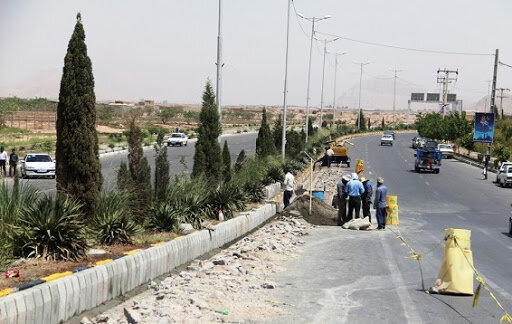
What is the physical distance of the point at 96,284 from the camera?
10.6 meters

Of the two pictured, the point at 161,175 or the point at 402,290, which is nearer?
the point at 402,290

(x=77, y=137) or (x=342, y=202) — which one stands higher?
(x=77, y=137)

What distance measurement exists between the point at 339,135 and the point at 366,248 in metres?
98.1

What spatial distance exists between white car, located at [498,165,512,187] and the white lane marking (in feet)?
96.4

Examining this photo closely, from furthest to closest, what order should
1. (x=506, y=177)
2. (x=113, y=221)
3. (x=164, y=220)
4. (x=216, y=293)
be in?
(x=506, y=177) < (x=164, y=220) < (x=113, y=221) < (x=216, y=293)

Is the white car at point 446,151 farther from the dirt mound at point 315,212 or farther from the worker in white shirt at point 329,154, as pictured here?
the dirt mound at point 315,212

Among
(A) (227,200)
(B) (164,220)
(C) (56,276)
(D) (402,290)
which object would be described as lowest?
(D) (402,290)

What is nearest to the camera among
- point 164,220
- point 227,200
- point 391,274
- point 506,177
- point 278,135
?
point 391,274

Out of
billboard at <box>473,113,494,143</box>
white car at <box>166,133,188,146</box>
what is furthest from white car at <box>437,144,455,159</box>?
white car at <box>166,133,188,146</box>

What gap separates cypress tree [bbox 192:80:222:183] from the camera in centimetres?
2586

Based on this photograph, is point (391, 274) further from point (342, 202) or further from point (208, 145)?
point (208, 145)

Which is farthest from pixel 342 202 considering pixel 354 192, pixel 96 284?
pixel 96 284

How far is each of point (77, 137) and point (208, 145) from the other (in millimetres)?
11896

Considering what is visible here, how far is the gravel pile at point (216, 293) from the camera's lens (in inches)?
390
